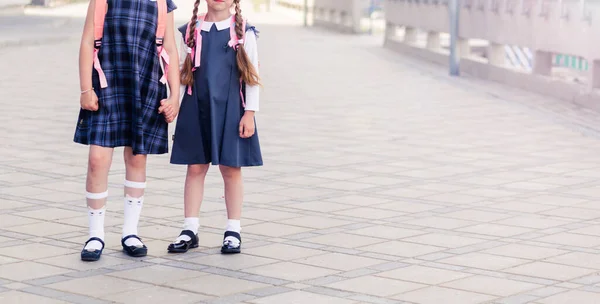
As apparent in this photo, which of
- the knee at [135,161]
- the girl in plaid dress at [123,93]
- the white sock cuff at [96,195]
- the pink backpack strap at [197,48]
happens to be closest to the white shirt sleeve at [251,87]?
→ the pink backpack strap at [197,48]

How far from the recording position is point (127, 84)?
6.27m

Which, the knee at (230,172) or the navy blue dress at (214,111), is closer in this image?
the navy blue dress at (214,111)

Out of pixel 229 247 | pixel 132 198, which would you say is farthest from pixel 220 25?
pixel 229 247

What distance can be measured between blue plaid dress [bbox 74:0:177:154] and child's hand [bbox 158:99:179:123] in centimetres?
4

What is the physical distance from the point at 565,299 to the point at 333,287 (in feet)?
3.35

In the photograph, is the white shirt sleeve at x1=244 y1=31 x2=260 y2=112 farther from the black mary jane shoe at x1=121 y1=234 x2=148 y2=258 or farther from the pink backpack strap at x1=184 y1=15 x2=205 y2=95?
the black mary jane shoe at x1=121 y1=234 x2=148 y2=258

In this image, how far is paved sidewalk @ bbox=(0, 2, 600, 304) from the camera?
5.82m

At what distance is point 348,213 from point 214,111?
1661mm

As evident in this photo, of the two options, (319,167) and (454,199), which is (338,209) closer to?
(454,199)

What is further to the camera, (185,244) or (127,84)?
(185,244)

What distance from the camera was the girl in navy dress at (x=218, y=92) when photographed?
21.0 feet

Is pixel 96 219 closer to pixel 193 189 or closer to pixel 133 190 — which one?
pixel 133 190

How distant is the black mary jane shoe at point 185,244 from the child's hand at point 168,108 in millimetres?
619

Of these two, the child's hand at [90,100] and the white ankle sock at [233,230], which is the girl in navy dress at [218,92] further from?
the child's hand at [90,100]
